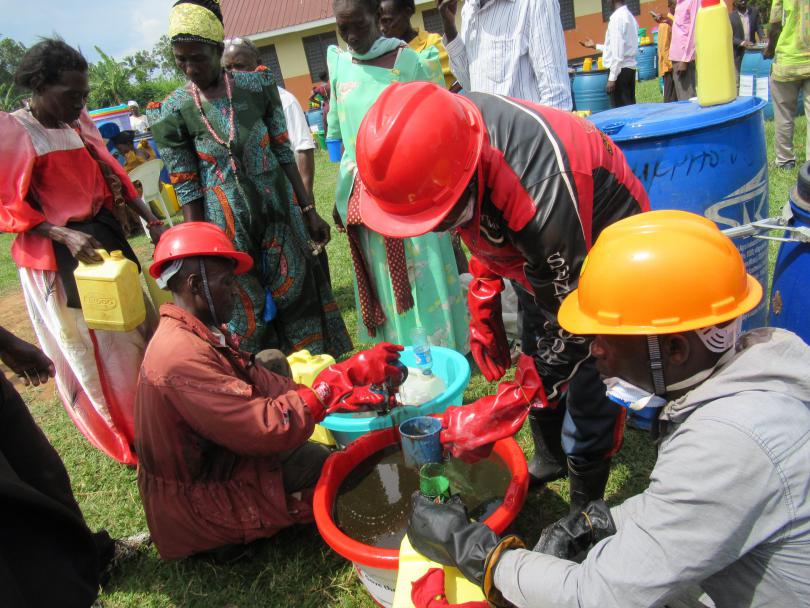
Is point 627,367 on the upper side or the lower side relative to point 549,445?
upper

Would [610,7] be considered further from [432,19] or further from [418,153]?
[418,153]

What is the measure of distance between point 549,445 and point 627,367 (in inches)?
51.9

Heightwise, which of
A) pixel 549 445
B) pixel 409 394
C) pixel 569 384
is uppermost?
pixel 569 384

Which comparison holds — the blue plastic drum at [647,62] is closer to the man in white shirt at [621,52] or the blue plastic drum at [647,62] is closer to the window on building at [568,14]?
the window on building at [568,14]

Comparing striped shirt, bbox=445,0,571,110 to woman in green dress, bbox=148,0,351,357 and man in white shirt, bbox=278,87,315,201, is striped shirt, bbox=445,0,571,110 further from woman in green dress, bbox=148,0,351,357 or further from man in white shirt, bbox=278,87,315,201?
woman in green dress, bbox=148,0,351,357

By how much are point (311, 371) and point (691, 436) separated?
220cm

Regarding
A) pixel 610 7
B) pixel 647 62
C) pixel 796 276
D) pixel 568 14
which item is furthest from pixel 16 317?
pixel 610 7

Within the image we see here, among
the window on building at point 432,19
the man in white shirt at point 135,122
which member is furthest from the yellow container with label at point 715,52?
the window on building at point 432,19

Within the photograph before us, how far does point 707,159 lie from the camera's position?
2.50 meters

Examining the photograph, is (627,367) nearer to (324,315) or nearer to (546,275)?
(546,275)

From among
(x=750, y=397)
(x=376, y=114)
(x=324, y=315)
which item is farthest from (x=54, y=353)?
(x=750, y=397)

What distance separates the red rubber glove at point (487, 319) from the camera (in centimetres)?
238

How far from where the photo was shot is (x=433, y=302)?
3488mm

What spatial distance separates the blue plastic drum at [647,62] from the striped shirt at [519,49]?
14.4m
